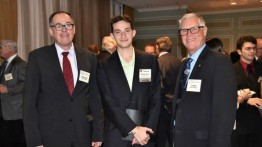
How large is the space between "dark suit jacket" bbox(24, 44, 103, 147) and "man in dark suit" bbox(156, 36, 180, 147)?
0.84 m

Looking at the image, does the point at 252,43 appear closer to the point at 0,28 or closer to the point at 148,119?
the point at 148,119

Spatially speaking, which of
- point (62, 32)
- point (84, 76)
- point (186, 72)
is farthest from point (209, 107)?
point (62, 32)

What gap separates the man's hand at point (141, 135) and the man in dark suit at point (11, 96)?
2.17 m

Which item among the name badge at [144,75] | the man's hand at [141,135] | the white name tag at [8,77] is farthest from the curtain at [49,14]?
the man's hand at [141,135]

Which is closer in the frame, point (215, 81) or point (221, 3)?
point (215, 81)

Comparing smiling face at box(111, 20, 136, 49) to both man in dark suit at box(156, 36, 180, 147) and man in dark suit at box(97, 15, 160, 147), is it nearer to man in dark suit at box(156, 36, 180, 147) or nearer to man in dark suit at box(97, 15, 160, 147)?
man in dark suit at box(97, 15, 160, 147)

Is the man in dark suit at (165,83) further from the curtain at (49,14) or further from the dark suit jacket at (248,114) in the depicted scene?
the curtain at (49,14)

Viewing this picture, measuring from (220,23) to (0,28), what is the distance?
7960mm

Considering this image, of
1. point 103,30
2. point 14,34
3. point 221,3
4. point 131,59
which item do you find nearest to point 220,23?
point 221,3

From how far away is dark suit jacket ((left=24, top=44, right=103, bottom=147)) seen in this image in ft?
6.41

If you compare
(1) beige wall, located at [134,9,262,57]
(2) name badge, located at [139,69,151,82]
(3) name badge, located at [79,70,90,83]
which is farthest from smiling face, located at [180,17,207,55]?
(1) beige wall, located at [134,9,262,57]

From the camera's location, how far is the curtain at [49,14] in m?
5.57

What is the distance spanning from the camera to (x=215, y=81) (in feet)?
5.43

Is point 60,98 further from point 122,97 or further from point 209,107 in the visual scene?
point 209,107
